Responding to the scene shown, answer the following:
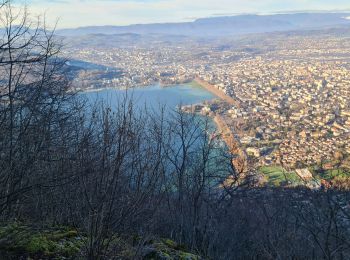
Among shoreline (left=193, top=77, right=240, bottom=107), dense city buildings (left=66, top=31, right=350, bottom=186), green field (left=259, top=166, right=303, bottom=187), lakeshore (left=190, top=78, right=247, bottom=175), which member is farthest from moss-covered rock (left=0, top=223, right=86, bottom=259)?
shoreline (left=193, top=77, right=240, bottom=107)

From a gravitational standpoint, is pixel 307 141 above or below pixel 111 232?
below

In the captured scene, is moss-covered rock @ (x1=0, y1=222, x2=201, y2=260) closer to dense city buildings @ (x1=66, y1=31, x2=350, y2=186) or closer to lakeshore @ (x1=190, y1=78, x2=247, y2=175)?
dense city buildings @ (x1=66, y1=31, x2=350, y2=186)

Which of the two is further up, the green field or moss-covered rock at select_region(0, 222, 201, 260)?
moss-covered rock at select_region(0, 222, 201, 260)

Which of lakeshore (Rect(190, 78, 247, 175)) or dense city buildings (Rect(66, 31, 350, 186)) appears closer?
lakeshore (Rect(190, 78, 247, 175))

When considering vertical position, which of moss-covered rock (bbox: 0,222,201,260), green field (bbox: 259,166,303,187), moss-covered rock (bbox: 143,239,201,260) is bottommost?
green field (bbox: 259,166,303,187)

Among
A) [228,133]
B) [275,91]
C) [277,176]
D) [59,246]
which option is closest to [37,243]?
[59,246]

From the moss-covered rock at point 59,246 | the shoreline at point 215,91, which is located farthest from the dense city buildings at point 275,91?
the moss-covered rock at point 59,246

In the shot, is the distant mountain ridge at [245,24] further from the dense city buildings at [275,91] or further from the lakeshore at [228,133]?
the lakeshore at [228,133]

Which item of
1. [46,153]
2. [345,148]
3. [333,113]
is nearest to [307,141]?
[345,148]

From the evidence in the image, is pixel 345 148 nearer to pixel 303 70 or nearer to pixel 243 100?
pixel 243 100
